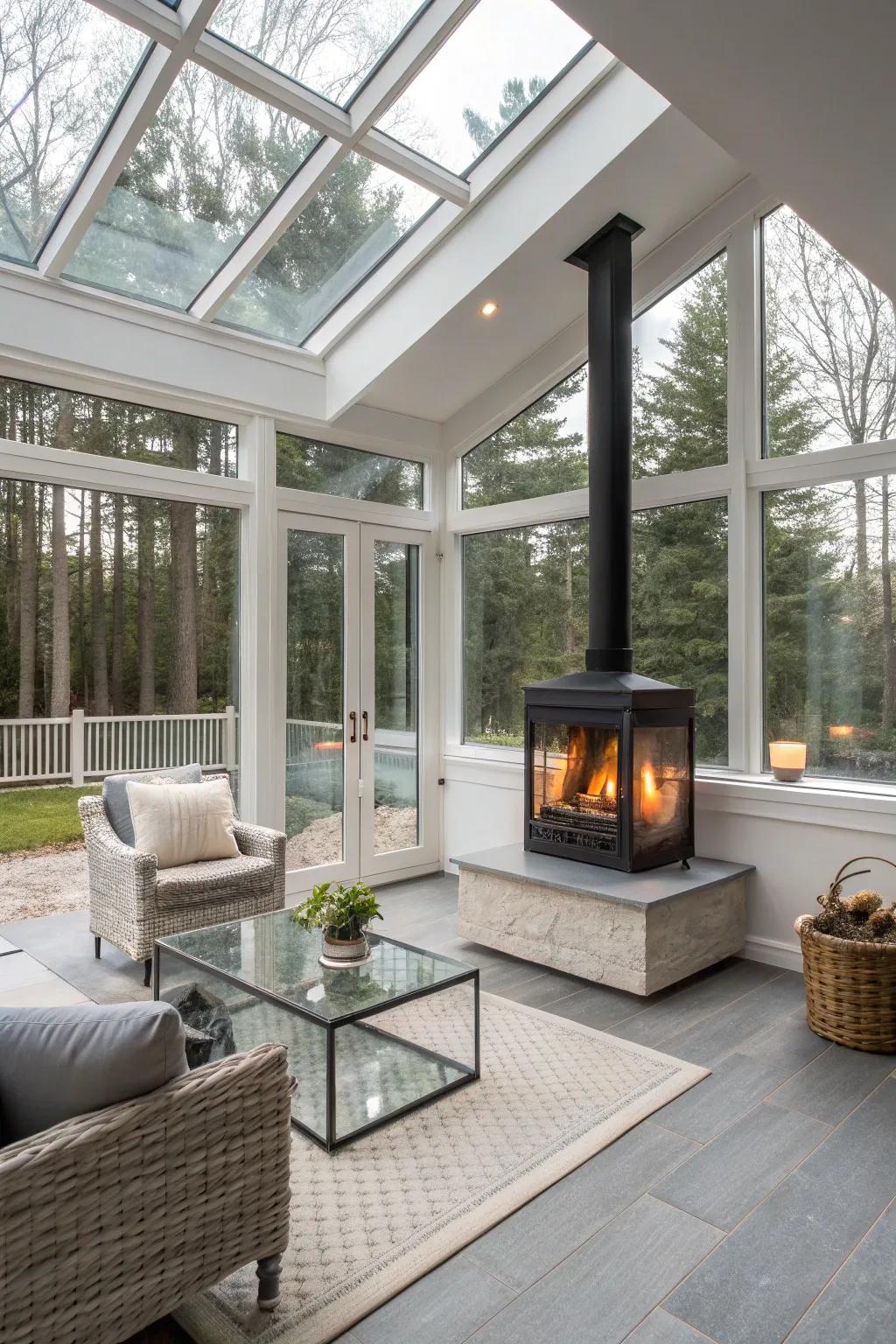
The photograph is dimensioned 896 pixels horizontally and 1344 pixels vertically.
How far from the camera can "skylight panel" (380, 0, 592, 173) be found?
3291 millimetres

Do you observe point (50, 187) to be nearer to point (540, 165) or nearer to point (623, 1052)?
point (540, 165)

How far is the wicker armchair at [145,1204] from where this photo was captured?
1.38m

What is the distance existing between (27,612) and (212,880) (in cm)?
161

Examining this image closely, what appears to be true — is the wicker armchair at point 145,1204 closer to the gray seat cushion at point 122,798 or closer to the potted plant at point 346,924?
the potted plant at point 346,924

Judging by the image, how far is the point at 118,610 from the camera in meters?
4.29

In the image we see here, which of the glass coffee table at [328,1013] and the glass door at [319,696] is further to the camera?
the glass door at [319,696]

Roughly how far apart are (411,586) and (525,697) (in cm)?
144

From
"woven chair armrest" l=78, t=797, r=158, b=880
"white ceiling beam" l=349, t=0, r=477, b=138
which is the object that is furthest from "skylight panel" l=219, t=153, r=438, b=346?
"woven chair armrest" l=78, t=797, r=158, b=880

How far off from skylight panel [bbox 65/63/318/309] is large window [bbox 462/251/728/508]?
187 centimetres

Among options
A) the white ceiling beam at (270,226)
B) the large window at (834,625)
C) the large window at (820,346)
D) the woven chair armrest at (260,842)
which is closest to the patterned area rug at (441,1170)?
the woven chair armrest at (260,842)

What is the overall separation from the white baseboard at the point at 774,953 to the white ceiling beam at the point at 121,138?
4.15 meters

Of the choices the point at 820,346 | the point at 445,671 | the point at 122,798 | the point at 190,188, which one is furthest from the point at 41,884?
the point at 820,346

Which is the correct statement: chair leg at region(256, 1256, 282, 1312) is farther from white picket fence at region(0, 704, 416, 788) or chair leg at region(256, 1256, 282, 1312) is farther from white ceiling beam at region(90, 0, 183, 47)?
white ceiling beam at region(90, 0, 183, 47)

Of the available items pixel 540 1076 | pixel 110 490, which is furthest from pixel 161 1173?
pixel 110 490
